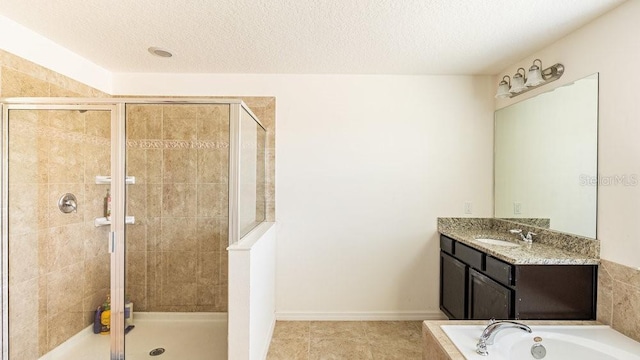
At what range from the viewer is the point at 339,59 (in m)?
2.46

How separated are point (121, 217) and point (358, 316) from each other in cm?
226

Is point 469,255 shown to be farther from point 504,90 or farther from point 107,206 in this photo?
point 107,206

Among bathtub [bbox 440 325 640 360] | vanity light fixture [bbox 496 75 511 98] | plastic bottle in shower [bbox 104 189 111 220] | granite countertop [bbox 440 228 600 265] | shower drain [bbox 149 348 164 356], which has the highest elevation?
vanity light fixture [bbox 496 75 511 98]

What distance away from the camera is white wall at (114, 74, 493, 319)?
284cm

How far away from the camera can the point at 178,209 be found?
2.48 metres

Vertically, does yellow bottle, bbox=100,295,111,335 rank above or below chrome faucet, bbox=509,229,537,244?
below

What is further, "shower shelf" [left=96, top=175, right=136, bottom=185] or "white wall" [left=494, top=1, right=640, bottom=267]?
"shower shelf" [left=96, top=175, right=136, bottom=185]

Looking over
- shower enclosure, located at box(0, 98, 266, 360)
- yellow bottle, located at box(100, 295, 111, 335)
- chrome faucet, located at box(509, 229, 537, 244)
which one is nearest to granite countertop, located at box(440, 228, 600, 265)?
chrome faucet, located at box(509, 229, 537, 244)

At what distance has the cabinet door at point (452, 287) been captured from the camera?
92.9 inches

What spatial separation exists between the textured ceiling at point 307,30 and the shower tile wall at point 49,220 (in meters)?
0.50

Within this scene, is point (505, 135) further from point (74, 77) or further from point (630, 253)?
point (74, 77)

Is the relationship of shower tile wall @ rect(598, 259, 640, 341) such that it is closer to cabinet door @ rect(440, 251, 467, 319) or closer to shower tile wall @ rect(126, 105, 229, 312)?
cabinet door @ rect(440, 251, 467, 319)

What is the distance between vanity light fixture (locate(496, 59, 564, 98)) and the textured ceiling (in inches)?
6.5

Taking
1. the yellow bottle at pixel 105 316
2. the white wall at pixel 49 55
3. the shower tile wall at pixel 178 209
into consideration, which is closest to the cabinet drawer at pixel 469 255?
the shower tile wall at pixel 178 209
